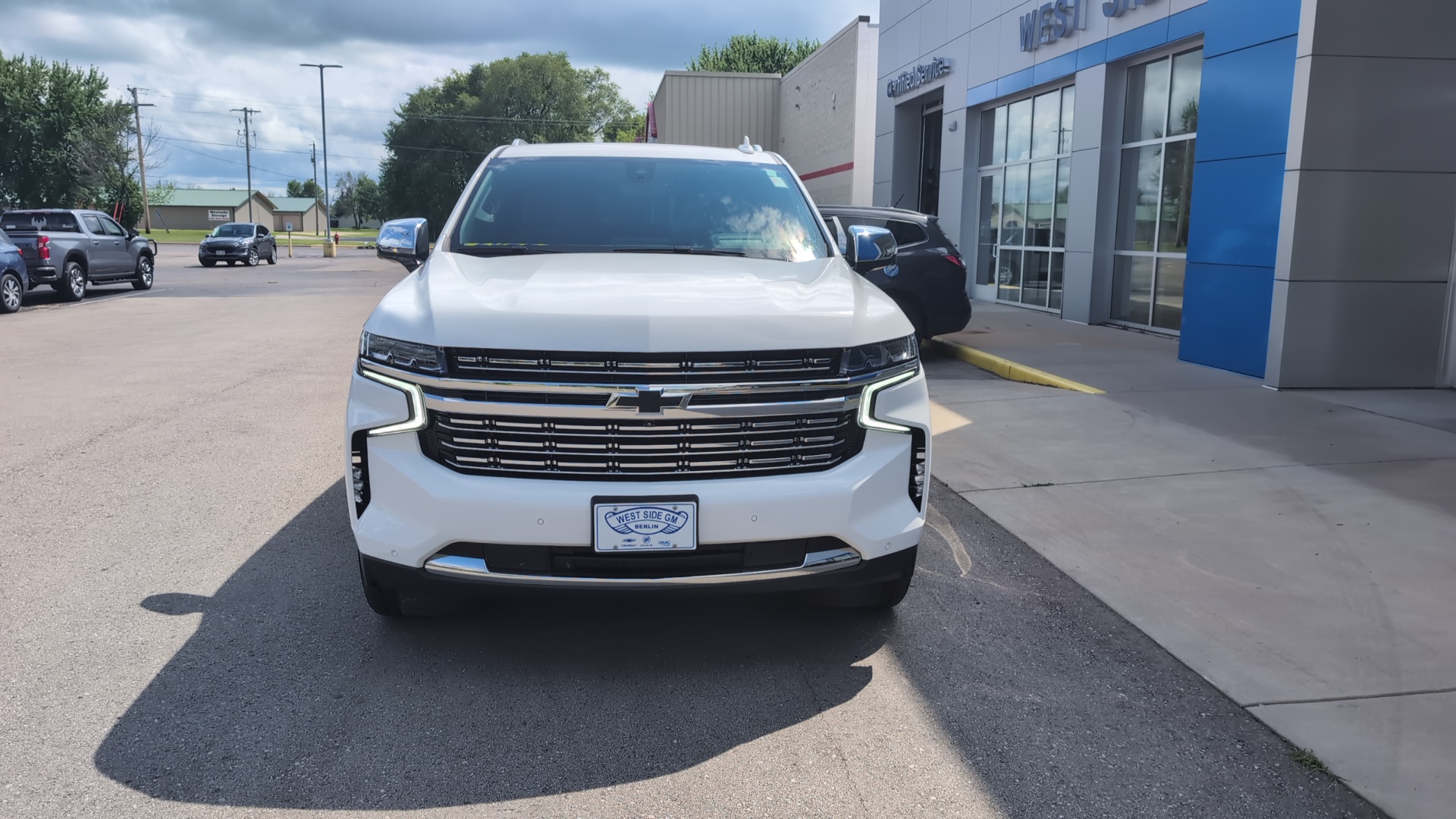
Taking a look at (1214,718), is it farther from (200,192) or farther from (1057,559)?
(200,192)

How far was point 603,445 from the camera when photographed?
328 cm

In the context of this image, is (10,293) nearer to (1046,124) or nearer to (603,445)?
(1046,124)

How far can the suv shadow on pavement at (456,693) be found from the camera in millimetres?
2938

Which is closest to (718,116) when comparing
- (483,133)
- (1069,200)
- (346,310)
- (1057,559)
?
(346,310)

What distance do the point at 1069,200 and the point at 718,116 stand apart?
25279mm

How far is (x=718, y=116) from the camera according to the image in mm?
38812

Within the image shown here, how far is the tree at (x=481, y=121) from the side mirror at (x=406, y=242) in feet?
238

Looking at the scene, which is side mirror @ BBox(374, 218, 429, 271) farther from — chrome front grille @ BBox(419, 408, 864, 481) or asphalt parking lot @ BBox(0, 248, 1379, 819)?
chrome front grille @ BBox(419, 408, 864, 481)

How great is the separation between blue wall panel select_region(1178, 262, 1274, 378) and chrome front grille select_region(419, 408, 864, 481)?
7.82 m

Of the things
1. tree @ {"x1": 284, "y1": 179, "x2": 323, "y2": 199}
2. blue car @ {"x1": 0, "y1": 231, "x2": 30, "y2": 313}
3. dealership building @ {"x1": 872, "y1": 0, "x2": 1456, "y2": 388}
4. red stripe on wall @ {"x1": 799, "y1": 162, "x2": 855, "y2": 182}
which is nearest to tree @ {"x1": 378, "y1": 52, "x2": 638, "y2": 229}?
red stripe on wall @ {"x1": 799, "y1": 162, "x2": 855, "y2": 182}

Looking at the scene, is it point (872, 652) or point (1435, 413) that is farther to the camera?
point (1435, 413)

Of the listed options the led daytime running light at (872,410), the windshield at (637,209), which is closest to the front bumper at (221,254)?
the windshield at (637,209)

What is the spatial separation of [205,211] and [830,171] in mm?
135188

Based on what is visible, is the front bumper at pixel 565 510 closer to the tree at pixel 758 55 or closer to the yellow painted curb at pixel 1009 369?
the yellow painted curb at pixel 1009 369
